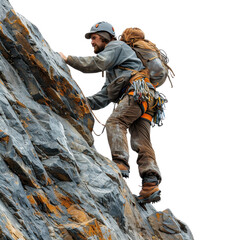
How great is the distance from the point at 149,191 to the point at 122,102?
188 centimetres

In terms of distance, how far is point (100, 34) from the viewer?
416 inches

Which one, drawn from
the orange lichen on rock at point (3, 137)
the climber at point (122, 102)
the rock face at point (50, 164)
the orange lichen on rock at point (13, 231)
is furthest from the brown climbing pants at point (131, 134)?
the orange lichen on rock at point (13, 231)

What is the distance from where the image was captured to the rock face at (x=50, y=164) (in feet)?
18.5

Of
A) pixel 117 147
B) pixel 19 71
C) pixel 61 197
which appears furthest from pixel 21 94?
pixel 117 147

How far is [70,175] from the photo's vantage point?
21.8 feet

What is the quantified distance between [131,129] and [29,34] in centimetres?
353

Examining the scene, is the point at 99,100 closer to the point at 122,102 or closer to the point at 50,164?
the point at 122,102

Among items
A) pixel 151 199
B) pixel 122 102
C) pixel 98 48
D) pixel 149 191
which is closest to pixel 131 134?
pixel 122 102

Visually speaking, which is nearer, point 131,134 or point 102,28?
point 131,134

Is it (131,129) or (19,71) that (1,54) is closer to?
(19,71)

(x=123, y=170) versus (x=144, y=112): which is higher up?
(x=144, y=112)

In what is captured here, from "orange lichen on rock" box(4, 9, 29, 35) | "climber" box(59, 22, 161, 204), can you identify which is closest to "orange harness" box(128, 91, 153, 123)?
"climber" box(59, 22, 161, 204)

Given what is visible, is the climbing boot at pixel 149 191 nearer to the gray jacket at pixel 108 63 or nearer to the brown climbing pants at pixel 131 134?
the brown climbing pants at pixel 131 134

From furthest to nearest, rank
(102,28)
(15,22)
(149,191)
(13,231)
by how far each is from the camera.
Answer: (102,28)
(149,191)
(15,22)
(13,231)
